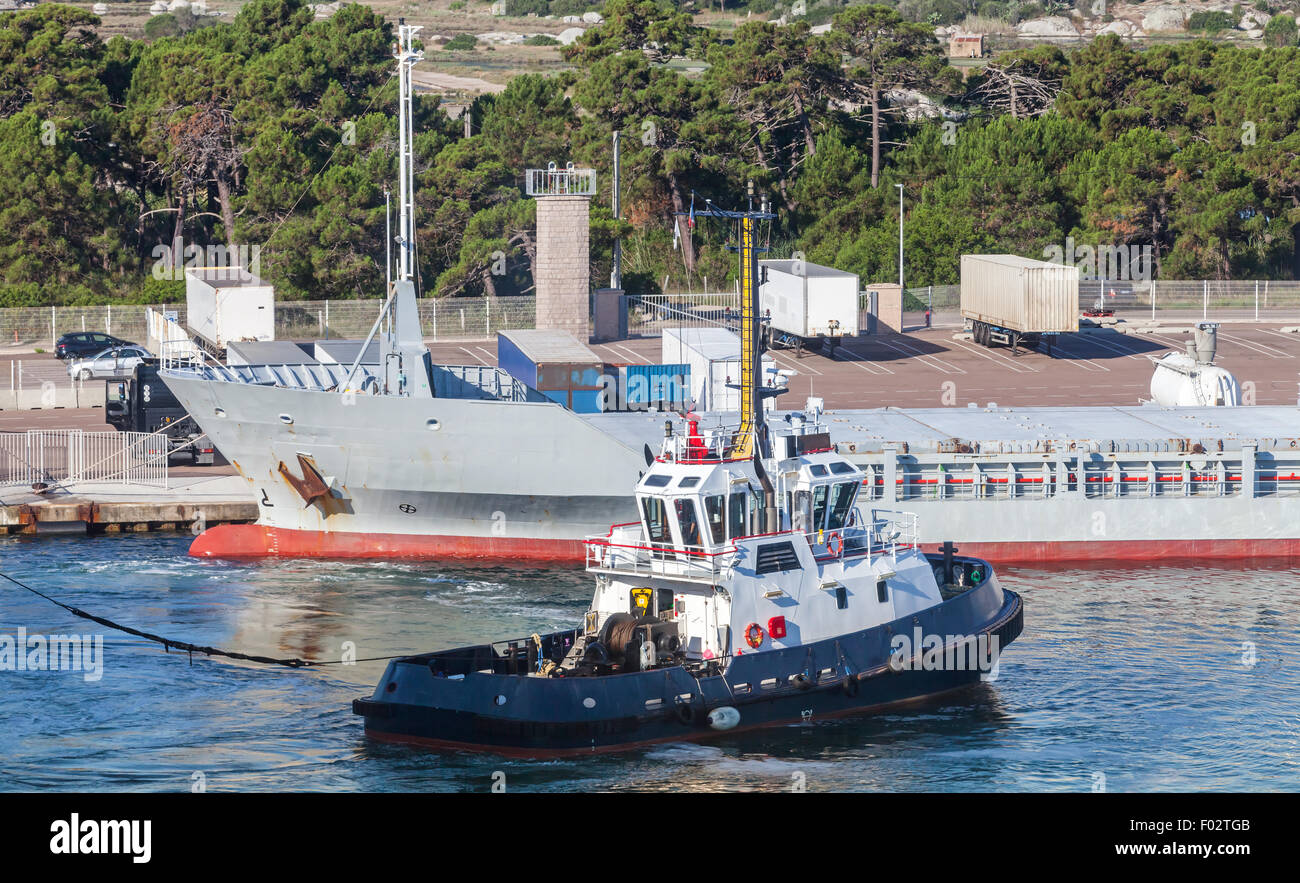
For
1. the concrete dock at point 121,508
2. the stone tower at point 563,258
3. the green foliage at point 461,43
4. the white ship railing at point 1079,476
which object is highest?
the green foliage at point 461,43

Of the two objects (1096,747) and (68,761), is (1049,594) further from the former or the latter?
(68,761)

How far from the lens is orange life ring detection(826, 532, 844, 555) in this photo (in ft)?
134

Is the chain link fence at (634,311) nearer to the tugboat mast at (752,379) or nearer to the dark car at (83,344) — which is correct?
the dark car at (83,344)

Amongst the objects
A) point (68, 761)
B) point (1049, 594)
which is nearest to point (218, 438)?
point (68, 761)

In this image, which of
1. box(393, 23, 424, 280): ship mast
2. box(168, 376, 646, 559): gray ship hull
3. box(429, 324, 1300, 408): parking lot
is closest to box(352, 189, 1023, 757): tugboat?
box(168, 376, 646, 559): gray ship hull

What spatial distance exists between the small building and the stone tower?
102 meters

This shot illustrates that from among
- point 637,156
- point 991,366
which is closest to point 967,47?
point 637,156

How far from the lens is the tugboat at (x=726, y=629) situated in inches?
1448

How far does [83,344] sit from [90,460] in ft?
83.7

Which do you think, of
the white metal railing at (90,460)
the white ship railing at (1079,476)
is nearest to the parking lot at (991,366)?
the white ship railing at (1079,476)

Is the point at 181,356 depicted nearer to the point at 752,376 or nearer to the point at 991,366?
the point at 752,376

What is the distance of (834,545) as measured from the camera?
40.8 m

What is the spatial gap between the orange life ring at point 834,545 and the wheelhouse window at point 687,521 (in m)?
3.33
